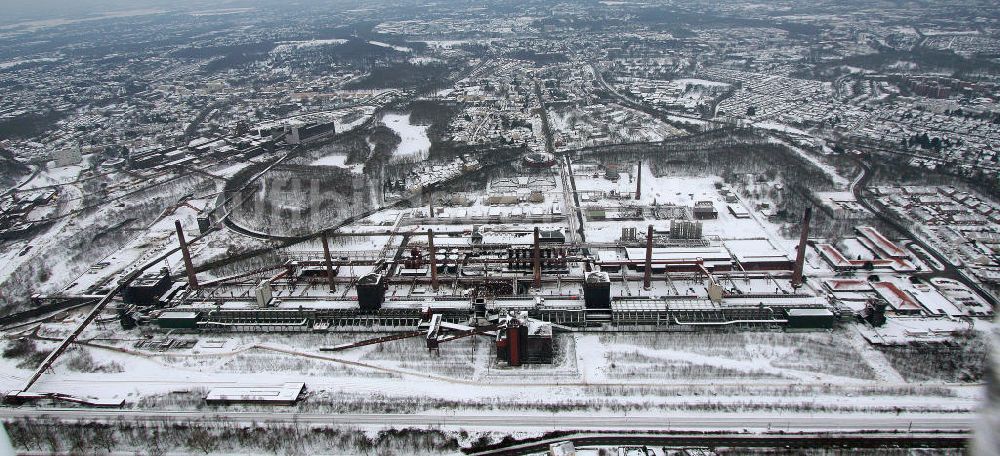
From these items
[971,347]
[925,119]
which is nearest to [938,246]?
[971,347]

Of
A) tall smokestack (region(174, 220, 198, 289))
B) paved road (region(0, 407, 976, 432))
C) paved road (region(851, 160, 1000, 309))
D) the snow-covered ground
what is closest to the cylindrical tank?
paved road (region(0, 407, 976, 432))

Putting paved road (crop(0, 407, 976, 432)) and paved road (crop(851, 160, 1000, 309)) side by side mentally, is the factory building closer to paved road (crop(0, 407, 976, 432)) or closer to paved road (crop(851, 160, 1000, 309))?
paved road (crop(0, 407, 976, 432))

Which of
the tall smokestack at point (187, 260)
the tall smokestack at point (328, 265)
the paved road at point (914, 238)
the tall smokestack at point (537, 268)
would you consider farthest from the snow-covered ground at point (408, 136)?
the paved road at point (914, 238)

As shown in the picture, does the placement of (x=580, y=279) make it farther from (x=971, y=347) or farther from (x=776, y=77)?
(x=776, y=77)

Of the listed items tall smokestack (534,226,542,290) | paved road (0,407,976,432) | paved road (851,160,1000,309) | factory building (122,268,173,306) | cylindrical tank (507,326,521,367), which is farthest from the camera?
tall smokestack (534,226,542,290)

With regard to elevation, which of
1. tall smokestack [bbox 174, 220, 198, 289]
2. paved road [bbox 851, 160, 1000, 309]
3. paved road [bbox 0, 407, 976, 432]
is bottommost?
paved road [bbox 0, 407, 976, 432]

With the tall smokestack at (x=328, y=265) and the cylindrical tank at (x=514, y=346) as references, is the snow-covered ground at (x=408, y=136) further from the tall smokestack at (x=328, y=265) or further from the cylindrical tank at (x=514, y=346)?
the cylindrical tank at (x=514, y=346)

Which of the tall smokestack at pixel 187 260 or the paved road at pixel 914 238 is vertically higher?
the tall smokestack at pixel 187 260

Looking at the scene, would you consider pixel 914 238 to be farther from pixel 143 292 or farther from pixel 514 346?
pixel 143 292
